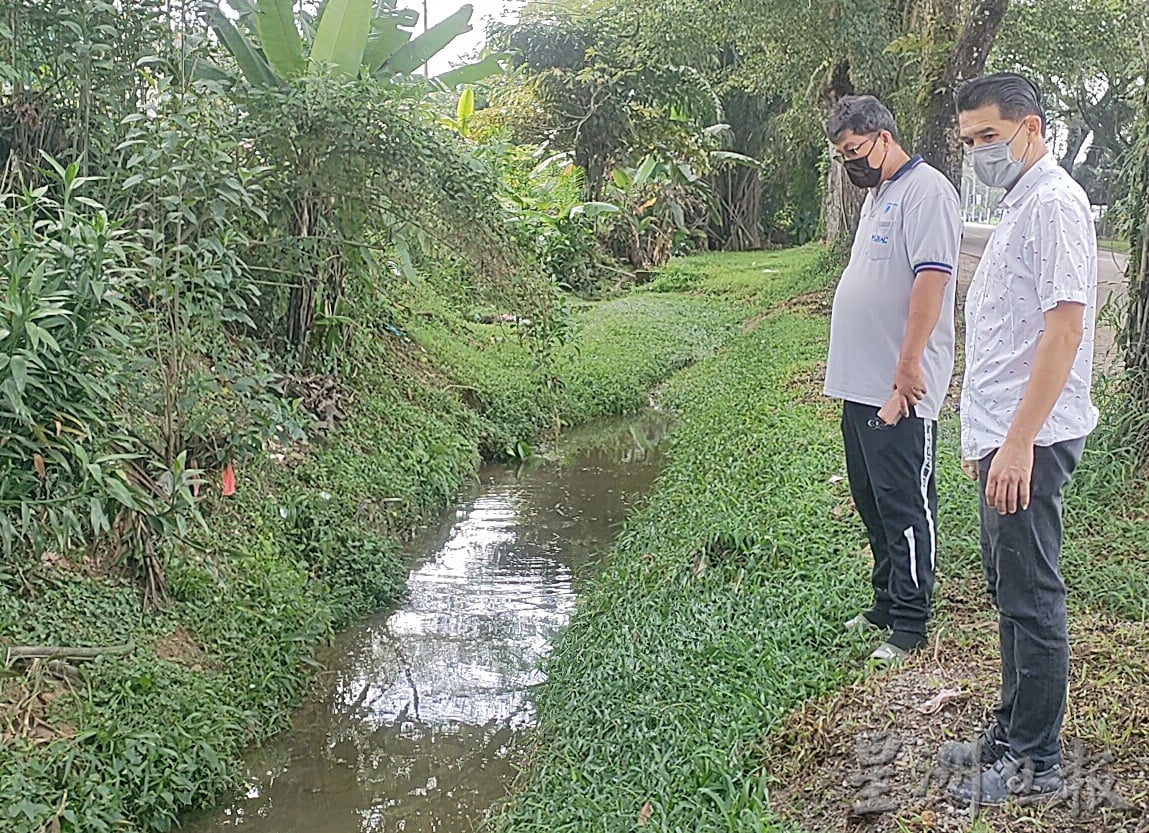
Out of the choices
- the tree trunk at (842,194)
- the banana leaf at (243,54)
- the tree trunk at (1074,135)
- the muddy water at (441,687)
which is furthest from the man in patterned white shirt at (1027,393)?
the tree trunk at (1074,135)

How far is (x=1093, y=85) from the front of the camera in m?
20.3

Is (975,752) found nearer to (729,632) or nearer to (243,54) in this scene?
(729,632)

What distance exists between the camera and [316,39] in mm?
6547

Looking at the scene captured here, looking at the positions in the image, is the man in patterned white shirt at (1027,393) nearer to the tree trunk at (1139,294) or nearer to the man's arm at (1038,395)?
the man's arm at (1038,395)

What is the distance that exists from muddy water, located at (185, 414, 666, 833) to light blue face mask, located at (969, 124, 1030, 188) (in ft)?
8.61

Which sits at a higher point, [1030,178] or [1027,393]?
[1030,178]

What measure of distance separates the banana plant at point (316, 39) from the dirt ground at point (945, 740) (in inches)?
167

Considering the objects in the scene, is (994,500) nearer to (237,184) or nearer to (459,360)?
(237,184)

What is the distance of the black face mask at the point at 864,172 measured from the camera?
11.4 feet

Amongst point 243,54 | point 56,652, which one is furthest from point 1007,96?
point 243,54

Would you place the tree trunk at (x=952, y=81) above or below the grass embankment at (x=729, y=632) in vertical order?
above

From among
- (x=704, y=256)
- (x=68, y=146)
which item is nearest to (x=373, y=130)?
(x=68, y=146)

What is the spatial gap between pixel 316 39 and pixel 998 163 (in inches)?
196

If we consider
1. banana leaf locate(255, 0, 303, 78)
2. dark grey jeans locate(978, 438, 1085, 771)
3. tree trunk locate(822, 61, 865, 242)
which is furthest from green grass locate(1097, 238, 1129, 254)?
banana leaf locate(255, 0, 303, 78)
